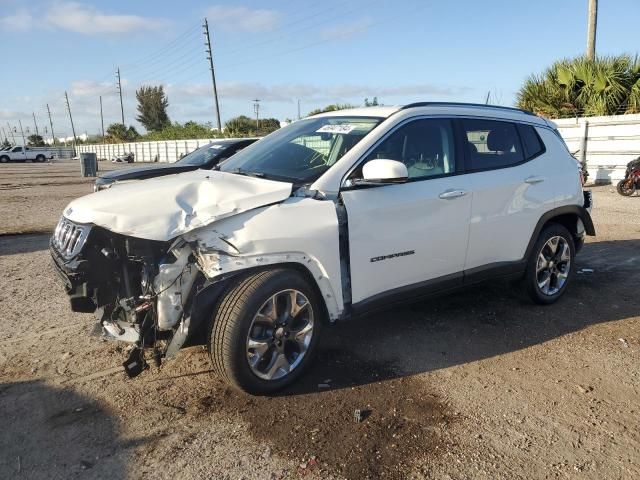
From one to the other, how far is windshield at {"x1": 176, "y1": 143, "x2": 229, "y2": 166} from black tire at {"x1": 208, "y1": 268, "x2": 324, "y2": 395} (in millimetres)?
6747

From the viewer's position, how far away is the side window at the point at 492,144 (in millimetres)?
4402

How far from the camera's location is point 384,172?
3.44 meters

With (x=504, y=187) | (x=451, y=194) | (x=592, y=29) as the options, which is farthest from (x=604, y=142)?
(x=451, y=194)

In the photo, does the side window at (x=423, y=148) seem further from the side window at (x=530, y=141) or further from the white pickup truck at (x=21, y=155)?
the white pickup truck at (x=21, y=155)

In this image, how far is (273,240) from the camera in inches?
126

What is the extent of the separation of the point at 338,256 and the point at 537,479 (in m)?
1.70

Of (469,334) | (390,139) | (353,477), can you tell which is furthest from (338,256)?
(469,334)

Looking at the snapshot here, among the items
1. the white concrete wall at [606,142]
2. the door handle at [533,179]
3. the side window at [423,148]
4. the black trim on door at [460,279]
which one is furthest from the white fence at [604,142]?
the side window at [423,148]

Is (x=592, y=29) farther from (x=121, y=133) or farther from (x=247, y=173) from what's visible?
(x=121, y=133)

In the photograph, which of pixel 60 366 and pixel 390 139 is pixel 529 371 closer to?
pixel 390 139

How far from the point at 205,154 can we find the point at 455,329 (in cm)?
705

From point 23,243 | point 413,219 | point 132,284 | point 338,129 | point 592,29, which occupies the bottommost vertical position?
point 23,243

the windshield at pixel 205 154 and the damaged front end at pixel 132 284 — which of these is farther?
the windshield at pixel 205 154

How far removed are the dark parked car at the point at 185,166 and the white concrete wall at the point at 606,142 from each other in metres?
10.5
